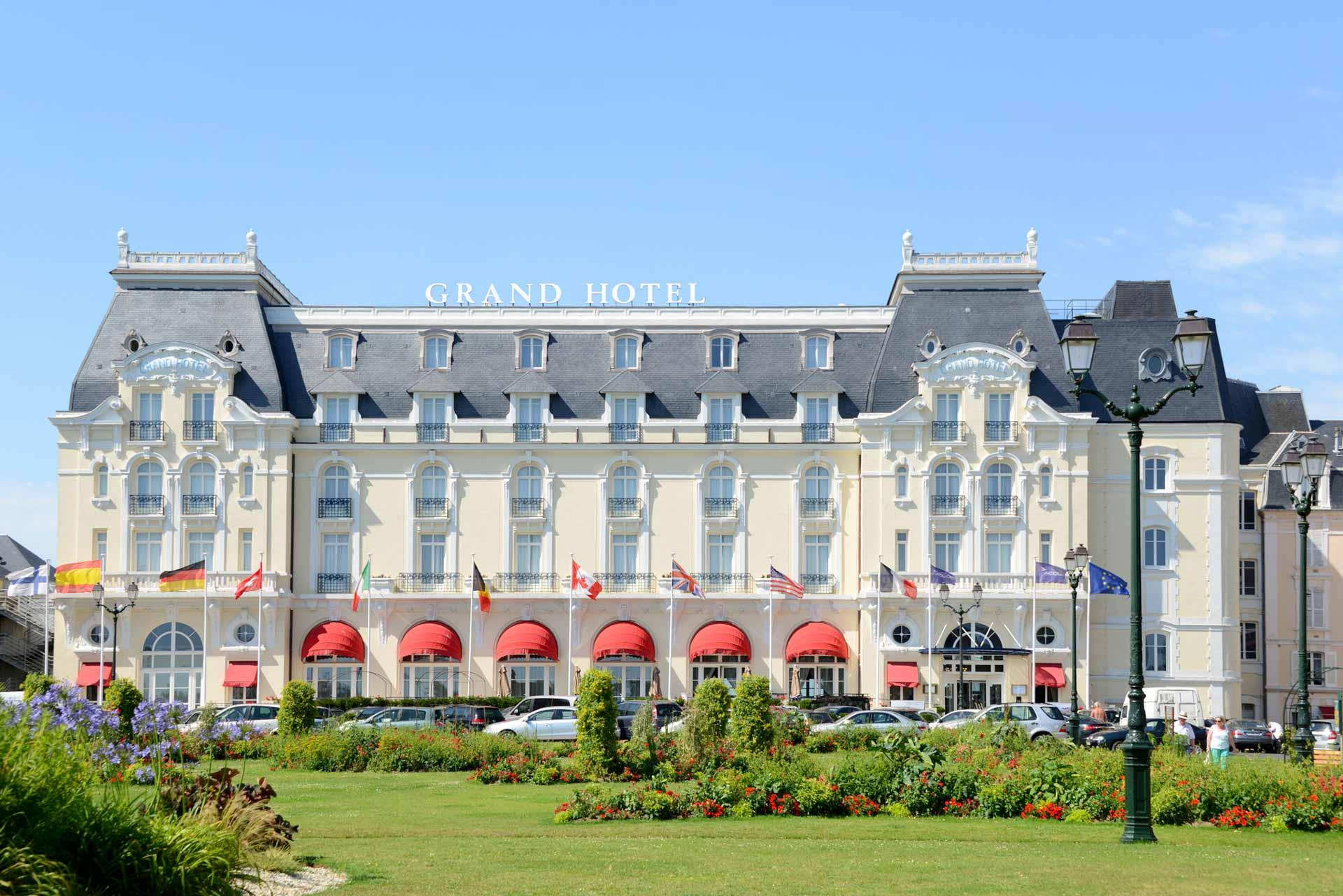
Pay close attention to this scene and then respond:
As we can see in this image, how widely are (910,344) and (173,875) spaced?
54.9 m

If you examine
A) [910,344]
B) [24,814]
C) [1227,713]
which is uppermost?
[910,344]

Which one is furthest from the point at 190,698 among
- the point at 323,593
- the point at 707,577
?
the point at 707,577

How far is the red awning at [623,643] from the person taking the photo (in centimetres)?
6494

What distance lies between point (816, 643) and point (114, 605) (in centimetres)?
2943

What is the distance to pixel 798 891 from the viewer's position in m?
17.9

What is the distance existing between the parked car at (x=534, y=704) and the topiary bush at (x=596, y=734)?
17620 millimetres

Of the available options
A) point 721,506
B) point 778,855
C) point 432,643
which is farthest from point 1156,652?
point 778,855

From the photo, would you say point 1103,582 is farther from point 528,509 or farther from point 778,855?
point 778,855

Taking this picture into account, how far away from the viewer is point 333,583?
219ft

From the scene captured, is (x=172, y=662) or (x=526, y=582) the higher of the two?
(x=526, y=582)

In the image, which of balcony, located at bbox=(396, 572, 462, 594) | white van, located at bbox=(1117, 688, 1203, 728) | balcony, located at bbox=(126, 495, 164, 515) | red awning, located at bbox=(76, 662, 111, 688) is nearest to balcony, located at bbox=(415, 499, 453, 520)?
balcony, located at bbox=(396, 572, 462, 594)

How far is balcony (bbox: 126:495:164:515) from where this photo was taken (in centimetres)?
6581

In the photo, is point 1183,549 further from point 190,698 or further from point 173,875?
point 173,875

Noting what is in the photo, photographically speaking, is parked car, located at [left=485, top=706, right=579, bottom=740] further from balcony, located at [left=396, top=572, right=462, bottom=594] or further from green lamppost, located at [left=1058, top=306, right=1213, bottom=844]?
green lamppost, located at [left=1058, top=306, right=1213, bottom=844]
